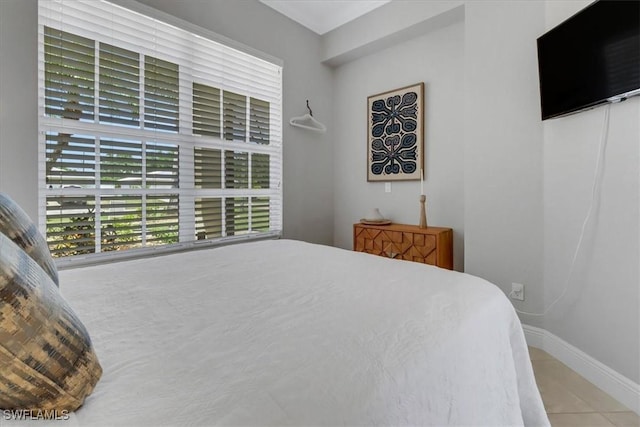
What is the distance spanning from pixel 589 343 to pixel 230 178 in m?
2.79

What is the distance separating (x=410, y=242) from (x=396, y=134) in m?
1.15

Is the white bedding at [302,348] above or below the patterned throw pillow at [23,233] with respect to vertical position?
below

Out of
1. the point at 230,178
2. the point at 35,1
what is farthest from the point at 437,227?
the point at 35,1

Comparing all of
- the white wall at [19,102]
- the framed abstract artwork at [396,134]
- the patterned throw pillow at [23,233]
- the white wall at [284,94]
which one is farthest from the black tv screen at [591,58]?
the white wall at [19,102]

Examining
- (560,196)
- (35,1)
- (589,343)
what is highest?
(35,1)

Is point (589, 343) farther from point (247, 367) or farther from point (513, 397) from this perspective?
point (247, 367)

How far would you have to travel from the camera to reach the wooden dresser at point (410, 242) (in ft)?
8.27

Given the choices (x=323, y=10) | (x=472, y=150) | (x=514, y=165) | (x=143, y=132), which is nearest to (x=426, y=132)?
(x=472, y=150)

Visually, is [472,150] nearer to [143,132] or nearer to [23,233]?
[143,132]

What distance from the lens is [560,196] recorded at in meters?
1.96

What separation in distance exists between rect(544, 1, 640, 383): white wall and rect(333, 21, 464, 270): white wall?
0.77 meters

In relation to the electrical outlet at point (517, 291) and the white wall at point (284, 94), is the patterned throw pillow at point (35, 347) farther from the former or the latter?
the electrical outlet at point (517, 291)

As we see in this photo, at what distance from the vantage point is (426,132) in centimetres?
290

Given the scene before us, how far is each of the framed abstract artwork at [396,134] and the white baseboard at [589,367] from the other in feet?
5.21
